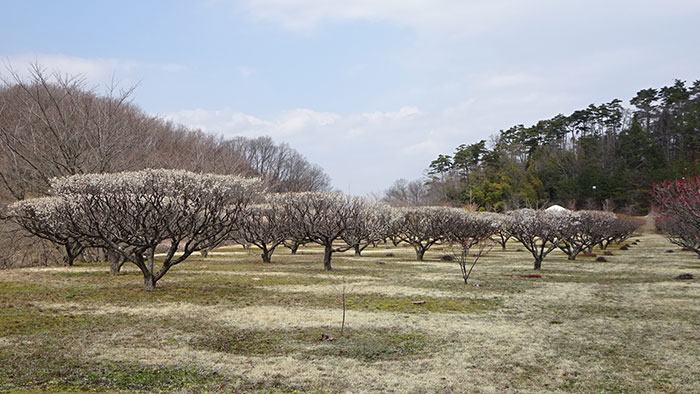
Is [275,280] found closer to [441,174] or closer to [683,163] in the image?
[683,163]

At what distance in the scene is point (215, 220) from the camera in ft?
51.1

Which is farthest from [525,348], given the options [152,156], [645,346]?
[152,156]

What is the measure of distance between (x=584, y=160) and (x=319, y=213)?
216 feet

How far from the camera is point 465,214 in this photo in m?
35.3

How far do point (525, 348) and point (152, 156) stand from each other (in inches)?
1188

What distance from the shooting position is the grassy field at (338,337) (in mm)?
7039

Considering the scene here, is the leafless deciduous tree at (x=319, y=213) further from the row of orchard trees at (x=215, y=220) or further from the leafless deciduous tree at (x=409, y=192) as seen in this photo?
the leafless deciduous tree at (x=409, y=192)

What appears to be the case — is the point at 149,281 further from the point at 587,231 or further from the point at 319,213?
the point at 587,231

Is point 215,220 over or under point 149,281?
over

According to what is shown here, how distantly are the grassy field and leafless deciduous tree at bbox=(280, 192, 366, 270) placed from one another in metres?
7.15

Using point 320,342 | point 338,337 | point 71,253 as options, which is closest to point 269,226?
point 71,253

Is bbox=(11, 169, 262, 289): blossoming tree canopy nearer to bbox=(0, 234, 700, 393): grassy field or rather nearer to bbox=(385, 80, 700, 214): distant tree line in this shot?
bbox=(0, 234, 700, 393): grassy field

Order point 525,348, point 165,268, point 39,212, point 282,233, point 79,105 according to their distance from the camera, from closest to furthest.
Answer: point 525,348 < point 165,268 < point 39,212 < point 282,233 < point 79,105

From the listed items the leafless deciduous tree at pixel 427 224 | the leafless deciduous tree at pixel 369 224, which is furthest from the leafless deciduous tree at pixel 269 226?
the leafless deciduous tree at pixel 427 224
